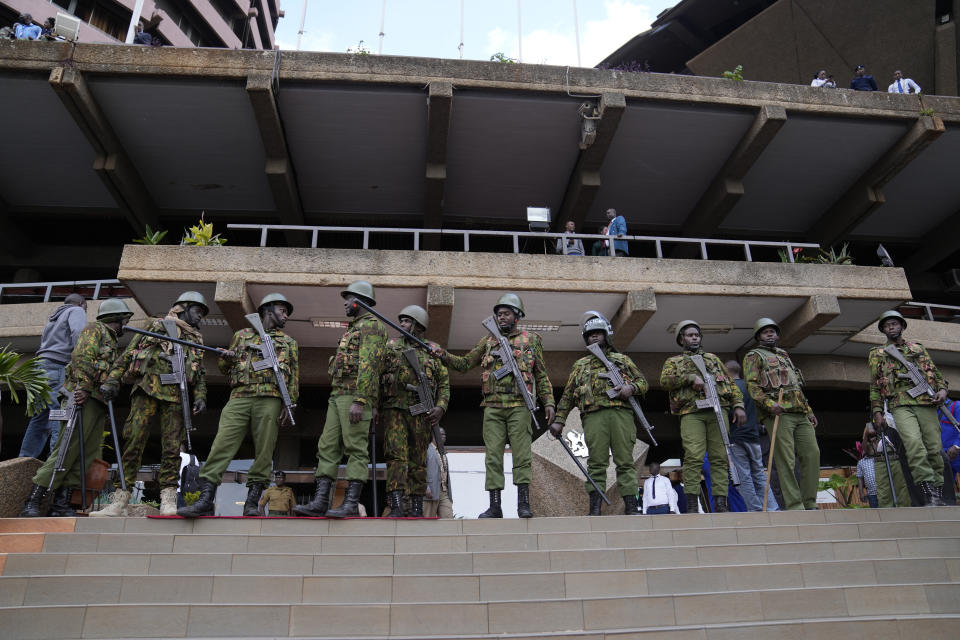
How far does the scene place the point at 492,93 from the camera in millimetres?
12188

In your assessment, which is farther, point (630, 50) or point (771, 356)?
point (630, 50)

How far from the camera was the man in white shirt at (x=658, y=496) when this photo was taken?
8.36m

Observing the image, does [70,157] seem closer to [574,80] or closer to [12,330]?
[12,330]

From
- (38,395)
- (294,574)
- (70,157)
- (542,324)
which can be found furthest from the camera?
(70,157)

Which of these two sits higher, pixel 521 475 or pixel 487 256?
pixel 487 256

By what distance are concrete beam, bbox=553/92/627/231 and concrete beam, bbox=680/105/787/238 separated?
256 centimetres

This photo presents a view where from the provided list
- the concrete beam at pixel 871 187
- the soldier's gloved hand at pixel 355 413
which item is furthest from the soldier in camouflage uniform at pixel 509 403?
the concrete beam at pixel 871 187

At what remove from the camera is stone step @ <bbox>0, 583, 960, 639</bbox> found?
13.0 ft

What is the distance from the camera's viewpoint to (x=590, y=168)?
13.3m

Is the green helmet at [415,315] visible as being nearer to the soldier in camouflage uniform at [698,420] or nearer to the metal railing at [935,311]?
the soldier in camouflage uniform at [698,420]

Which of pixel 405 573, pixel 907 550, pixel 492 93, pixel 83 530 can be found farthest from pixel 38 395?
pixel 492 93

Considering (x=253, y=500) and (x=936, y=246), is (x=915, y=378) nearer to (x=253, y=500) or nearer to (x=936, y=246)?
(x=253, y=500)

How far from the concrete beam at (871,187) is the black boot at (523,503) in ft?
38.1

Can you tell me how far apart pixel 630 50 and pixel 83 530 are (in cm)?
2455
